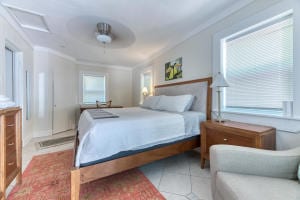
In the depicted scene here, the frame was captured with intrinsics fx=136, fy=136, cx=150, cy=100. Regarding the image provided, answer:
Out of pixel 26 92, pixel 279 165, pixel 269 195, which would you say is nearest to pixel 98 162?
pixel 269 195

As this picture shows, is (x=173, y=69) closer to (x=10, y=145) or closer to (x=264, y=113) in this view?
(x=264, y=113)

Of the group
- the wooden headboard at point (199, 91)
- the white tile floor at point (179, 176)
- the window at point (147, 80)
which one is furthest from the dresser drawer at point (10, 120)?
the window at point (147, 80)

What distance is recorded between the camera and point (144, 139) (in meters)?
1.68

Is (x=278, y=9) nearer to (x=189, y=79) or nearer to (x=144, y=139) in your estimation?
(x=189, y=79)

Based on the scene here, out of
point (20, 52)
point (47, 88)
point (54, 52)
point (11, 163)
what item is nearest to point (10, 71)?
point (20, 52)

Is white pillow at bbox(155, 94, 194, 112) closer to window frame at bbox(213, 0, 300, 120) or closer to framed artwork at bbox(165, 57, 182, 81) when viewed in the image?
window frame at bbox(213, 0, 300, 120)

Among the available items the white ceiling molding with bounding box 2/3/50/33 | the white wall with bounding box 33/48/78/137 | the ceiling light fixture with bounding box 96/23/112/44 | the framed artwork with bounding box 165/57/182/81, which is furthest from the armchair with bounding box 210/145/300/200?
the white wall with bounding box 33/48/78/137

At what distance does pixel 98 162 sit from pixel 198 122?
160 centimetres

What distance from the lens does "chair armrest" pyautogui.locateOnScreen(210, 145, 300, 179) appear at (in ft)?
3.35

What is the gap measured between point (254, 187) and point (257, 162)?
0.25m

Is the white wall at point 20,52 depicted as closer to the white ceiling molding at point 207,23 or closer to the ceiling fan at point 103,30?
the ceiling fan at point 103,30

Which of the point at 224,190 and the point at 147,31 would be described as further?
the point at 147,31

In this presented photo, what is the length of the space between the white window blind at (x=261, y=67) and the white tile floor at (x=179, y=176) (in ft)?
3.72

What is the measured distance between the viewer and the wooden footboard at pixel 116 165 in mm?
1234
